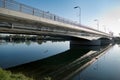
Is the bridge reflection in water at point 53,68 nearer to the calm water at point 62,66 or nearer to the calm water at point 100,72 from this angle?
the calm water at point 62,66

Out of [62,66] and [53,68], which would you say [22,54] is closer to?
[62,66]

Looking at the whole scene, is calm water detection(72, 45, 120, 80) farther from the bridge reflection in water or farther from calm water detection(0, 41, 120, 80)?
the bridge reflection in water

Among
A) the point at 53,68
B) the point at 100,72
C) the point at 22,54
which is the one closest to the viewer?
the point at 100,72

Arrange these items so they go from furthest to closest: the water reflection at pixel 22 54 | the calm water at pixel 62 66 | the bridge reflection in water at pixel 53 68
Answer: the water reflection at pixel 22 54 < the calm water at pixel 62 66 < the bridge reflection in water at pixel 53 68

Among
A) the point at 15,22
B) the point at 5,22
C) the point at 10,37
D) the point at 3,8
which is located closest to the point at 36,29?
the point at 15,22


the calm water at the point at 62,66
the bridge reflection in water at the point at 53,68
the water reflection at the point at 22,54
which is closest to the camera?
the bridge reflection in water at the point at 53,68

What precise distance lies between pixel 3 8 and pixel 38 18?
8848 millimetres

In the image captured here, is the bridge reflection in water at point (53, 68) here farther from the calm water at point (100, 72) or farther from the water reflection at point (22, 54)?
the water reflection at point (22, 54)

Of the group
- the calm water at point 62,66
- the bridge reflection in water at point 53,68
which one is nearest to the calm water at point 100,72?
the calm water at point 62,66

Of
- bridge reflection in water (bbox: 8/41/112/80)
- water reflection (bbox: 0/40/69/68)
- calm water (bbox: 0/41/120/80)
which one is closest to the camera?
bridge reflection in water (bbox: 8/41/112/80)

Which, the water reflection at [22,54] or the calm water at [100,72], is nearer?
the calm water at [100,72]

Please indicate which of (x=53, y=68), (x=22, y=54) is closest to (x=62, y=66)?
(x=53, y=68)

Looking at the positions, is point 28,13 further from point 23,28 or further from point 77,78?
point 77,78

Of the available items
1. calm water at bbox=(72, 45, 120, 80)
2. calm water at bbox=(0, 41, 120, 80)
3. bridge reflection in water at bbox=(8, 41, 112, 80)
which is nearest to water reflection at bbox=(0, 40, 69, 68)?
calm water at bbox=(0, 41, 120, 80)
